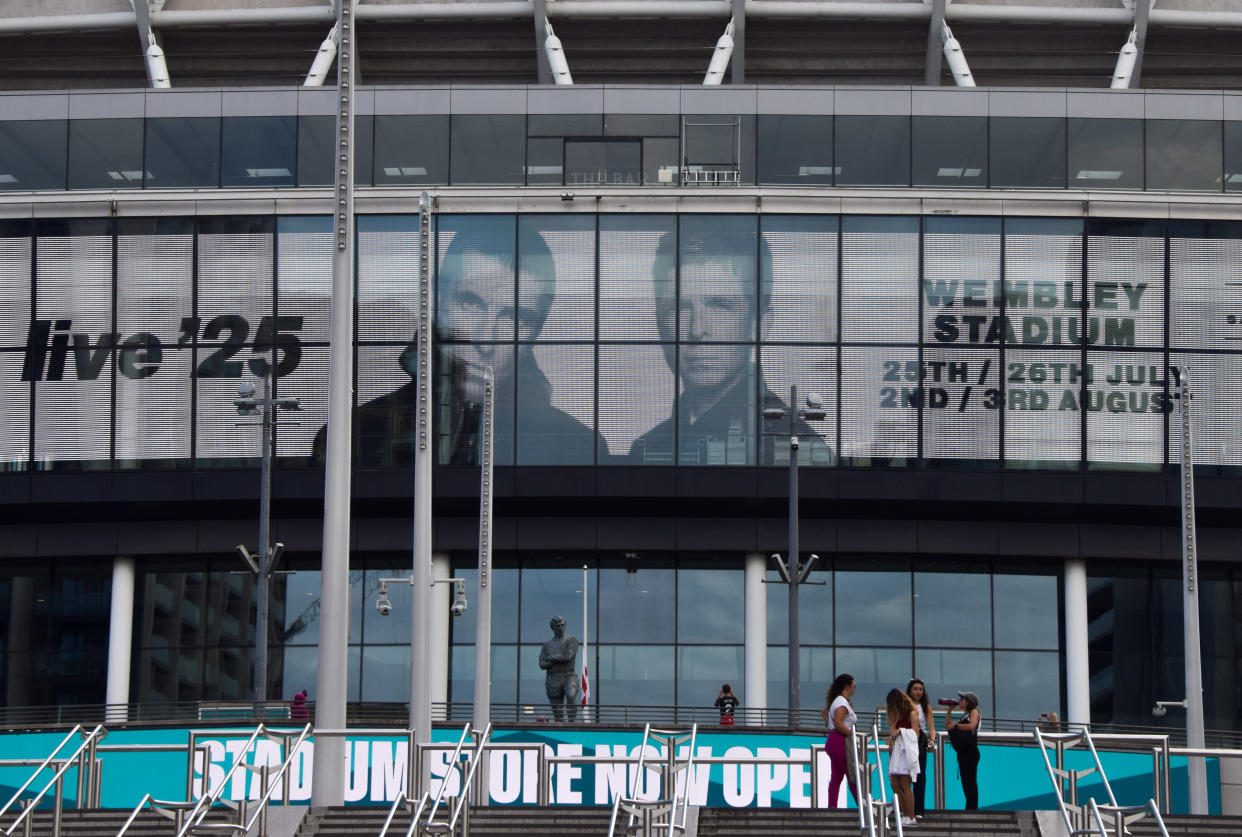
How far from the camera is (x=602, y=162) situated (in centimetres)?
4653

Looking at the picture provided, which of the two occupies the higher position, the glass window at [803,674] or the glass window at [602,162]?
the glass window at [602,162]

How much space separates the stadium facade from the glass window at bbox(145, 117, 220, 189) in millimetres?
73

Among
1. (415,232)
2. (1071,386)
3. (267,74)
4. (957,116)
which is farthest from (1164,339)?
(267,74)

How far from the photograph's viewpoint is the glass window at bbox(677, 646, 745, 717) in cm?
4672

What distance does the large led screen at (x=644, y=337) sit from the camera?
1797 inches

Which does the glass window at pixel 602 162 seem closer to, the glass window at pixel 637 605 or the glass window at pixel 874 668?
the glass window at pixel 637 605

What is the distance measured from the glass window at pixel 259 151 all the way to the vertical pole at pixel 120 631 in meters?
9.44

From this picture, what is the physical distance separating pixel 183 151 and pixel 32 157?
3560 mm

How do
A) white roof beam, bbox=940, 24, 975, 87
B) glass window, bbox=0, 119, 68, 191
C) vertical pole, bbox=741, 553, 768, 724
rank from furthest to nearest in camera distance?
white roof beam, bbox=940, 24, 975, 87
glass window, bbox=0, 119, 68, 191
vertical pole, bbox=741, 553, 768, 724

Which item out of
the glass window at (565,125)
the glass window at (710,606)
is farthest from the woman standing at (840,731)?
the glass window at (565,125)

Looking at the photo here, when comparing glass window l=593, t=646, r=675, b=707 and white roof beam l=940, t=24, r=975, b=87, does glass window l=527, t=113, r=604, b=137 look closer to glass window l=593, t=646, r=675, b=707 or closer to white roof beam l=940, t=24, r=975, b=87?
white roof beam l=940, t=24, r=975, b=87

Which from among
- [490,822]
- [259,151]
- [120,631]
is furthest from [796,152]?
[490,822]

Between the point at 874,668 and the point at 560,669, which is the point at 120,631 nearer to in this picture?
the point at 560,669

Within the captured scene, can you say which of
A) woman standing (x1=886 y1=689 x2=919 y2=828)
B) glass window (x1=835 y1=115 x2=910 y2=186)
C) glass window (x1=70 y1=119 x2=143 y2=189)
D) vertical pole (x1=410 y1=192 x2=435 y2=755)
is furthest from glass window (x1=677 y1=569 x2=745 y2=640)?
woman standing (x1=886 y1=689 x2=919 y2=828)
